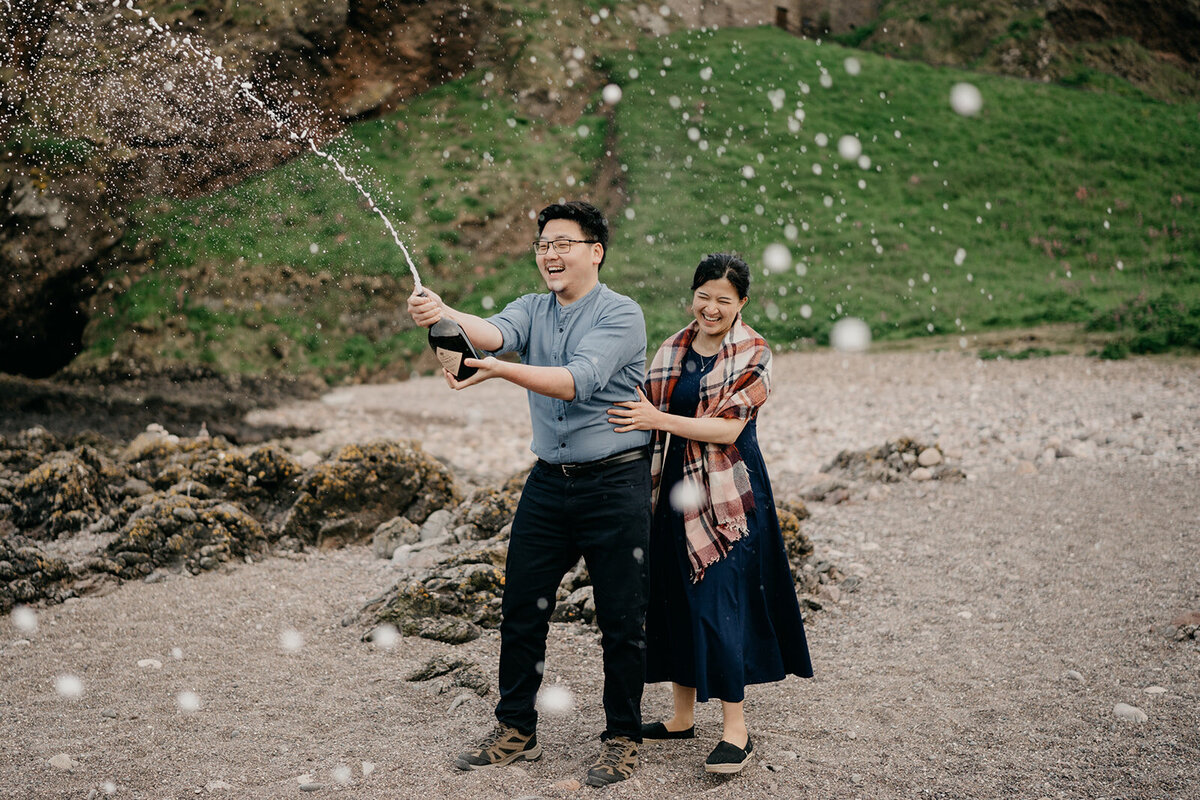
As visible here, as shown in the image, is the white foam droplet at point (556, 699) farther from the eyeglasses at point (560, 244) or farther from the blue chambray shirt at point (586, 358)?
the eyeglasses at point (560, 244)

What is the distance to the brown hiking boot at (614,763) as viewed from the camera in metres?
3.46

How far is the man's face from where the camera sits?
3510 mm

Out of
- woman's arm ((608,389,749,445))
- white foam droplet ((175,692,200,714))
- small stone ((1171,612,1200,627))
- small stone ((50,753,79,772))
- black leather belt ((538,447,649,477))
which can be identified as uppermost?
woman's arm ((608,389,749,445))

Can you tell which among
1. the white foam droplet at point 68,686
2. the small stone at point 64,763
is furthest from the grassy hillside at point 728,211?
the small stone at point 64,763

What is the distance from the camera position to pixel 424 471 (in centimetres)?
762

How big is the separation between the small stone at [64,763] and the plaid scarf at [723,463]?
8.76 feet

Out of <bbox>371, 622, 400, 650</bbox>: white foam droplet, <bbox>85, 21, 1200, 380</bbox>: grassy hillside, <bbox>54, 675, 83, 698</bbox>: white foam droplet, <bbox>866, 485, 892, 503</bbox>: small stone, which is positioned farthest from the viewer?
<bbox>85, 21, 1200, 380</bbox>: grassy hillside

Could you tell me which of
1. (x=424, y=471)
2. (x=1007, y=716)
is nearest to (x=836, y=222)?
(x=424, y=471)

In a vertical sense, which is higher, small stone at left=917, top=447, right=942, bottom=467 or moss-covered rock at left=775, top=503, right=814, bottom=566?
small stone at left=917, top=447, right=942, bottom=467

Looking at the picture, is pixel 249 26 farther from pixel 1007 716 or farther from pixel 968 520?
pixel 1007 716

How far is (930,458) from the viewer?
349 inches

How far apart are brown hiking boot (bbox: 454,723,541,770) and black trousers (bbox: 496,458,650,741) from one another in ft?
0.14

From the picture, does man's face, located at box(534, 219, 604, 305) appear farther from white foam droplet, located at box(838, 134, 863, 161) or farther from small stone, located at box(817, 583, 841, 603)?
white foam droplet, located at box(838, 134, 863, 161)

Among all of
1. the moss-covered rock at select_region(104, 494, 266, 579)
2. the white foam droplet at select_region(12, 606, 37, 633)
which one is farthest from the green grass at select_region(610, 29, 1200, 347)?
the white foam droplet at select_region(12, 606, 37, 633)
